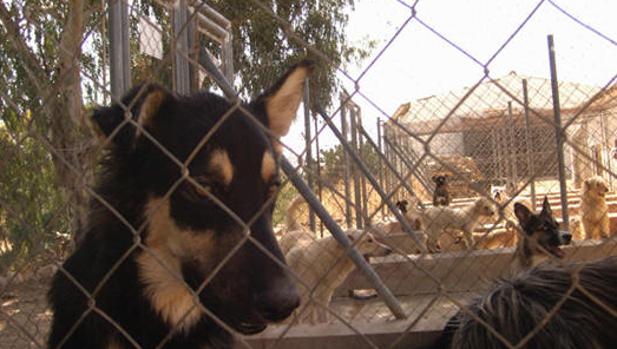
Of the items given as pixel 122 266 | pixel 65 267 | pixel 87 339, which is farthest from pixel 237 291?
pixel 65 267

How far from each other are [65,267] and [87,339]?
401mm

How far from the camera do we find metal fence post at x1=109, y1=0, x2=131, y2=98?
405 cm

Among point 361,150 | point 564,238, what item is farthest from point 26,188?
point 564,238

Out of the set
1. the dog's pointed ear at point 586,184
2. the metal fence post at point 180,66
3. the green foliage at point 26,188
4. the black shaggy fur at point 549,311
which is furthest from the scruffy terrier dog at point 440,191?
the black shaggy fur at point 549,311

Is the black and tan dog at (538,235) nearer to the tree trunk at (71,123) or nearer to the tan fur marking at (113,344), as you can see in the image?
the tree trunk at (71,123)

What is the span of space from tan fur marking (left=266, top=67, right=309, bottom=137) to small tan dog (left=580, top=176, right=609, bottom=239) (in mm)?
8525

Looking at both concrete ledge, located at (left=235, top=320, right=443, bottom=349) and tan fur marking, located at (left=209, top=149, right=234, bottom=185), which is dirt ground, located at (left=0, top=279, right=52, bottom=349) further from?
tan fur marking, located at (left=209, top=149, right=234, bottom=185)

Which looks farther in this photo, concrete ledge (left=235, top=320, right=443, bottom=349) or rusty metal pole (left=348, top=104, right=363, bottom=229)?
rusty metal pole (left=348, top=104, right=363, bottom=229)

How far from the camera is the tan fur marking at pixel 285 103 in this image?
2.81 metres

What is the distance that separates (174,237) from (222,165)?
1.31ft

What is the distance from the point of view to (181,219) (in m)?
2.33

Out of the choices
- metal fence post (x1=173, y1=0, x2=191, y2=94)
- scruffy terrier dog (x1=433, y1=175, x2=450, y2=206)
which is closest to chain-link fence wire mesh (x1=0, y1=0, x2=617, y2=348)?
metal fence post (x1=173, y1=0, x2=191, y2=94)

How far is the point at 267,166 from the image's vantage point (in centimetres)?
247

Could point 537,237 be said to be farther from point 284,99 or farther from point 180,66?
point 284,99
